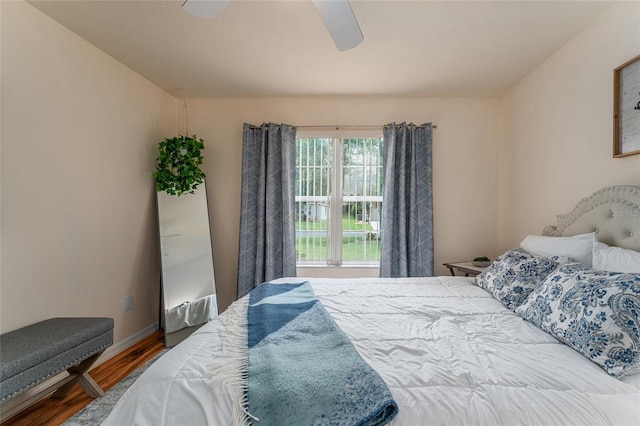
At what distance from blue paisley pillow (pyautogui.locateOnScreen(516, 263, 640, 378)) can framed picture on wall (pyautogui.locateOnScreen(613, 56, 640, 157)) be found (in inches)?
35.7

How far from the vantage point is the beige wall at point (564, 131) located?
6.37ft

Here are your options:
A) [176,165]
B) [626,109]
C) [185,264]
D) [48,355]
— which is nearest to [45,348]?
[48,355]

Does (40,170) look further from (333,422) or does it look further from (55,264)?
(333,422)

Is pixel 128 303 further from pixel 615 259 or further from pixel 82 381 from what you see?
pixel 615 259

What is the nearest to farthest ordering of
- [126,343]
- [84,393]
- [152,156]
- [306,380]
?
[306,380] < [84,393] < [126,343] < [152,156]

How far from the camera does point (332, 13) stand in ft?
5.26

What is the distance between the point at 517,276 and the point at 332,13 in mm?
1810

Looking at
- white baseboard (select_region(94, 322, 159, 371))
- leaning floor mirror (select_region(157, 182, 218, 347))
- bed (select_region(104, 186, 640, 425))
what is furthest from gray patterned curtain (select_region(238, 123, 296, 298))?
bed (select_region(104, 186, 640, 425))

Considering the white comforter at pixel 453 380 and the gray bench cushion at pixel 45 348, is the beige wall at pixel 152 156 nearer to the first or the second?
the gray bench cushion at pixel 45 348

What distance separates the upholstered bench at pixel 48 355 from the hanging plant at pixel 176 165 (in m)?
1.34

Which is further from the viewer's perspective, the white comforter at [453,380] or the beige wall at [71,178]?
the beige wall at [71,178]

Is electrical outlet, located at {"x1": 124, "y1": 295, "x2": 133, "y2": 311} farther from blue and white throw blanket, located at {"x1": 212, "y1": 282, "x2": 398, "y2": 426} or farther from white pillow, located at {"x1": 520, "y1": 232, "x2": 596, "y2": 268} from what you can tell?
white pillow, located at {"x1": 520, "y1": 232, "x2": 596, "y2": 268}

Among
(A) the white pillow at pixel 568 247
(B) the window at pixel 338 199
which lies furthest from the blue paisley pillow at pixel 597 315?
(B) the window at pixel 338 199

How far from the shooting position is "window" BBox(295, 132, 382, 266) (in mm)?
3477
